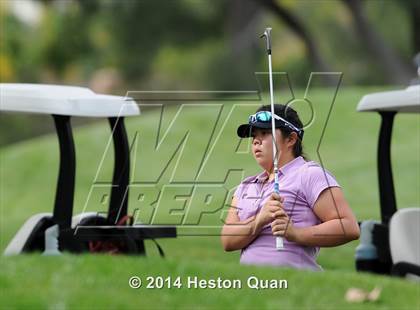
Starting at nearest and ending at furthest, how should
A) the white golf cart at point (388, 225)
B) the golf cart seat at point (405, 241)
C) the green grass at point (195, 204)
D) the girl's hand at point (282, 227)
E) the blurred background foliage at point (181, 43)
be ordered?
the green grass at point (195, 204) → the girl's hand at point (282, 227) → the golf cart seat at point (405, 241) → the white golf cart at point (388, 225) → the blurred background foliage at point (181, 43)

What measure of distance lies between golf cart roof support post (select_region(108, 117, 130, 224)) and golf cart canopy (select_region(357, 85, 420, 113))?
145cm

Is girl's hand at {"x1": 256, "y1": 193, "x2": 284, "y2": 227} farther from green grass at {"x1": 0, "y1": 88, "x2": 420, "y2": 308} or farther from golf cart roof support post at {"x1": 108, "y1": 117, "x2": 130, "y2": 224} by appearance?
golf cart roof support post at {"x1": 108, "y1": 117, "x2": 130, "y2": 224}

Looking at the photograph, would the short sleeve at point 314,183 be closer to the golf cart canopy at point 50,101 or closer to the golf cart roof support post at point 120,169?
the golf cart canopy at point 50,101

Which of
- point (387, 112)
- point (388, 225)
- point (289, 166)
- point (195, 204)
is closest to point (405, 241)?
point (388, 225)

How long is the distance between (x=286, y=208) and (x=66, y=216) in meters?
2.03

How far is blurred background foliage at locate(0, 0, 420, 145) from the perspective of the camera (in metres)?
31.5

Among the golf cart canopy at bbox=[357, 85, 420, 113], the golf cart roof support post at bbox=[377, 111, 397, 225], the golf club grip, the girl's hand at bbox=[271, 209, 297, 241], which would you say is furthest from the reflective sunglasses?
the golf cart roof support post at bbox=[377, 111, 397, 225]

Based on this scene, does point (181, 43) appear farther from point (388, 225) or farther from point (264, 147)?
point (264, 147)

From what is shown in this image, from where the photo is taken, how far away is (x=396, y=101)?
6.00 m

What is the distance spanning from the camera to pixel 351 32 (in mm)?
50750

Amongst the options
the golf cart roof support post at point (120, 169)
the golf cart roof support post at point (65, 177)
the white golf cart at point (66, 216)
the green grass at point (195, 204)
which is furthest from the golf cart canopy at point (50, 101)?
the green grass at point (195, 204)

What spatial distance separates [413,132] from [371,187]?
10.6 feet

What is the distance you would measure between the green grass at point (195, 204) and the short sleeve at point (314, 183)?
11.8 inches

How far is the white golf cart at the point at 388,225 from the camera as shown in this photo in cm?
573
